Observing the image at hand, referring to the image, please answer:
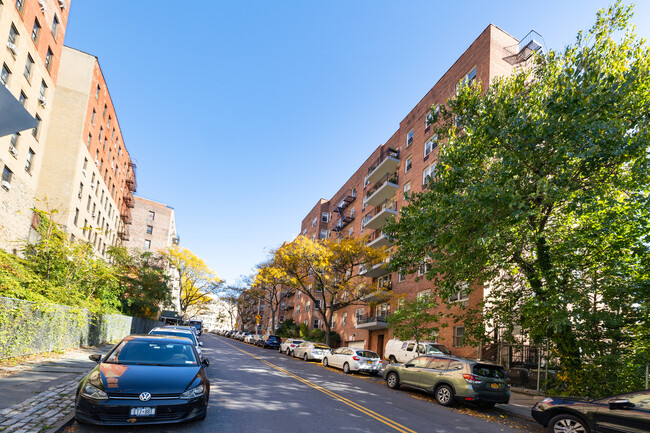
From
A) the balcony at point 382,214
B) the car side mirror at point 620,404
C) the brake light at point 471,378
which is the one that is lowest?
the brake light at point 471,378

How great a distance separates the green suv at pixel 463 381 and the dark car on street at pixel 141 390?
7.81 m

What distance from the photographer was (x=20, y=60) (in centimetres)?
2191

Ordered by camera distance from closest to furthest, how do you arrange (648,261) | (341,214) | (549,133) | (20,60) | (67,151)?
(648,261)
(549,133)
(20,60)
(67,151)
(341,214)

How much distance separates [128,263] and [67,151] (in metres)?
10.3

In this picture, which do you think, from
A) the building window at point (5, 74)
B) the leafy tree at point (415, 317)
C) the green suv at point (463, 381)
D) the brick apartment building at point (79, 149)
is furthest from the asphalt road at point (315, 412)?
the brick apartment building at point (79, 149)

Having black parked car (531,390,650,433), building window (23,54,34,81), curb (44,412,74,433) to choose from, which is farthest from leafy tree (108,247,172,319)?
black parked car (531,390,650,433)

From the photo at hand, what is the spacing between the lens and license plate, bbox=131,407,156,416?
5504 mm

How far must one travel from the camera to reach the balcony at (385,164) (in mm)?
34938

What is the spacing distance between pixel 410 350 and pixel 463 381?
11418mm

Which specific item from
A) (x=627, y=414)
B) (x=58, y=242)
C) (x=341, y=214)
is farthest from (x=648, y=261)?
(x=341, y=214)

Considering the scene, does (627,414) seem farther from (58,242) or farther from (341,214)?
(341,214)

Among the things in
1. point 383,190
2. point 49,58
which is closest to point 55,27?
point 49,58

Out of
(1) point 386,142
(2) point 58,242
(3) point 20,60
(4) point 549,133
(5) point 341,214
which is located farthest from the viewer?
(5) point 341,214

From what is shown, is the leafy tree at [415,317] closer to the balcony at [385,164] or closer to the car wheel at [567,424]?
the car wheel at [567,424]
